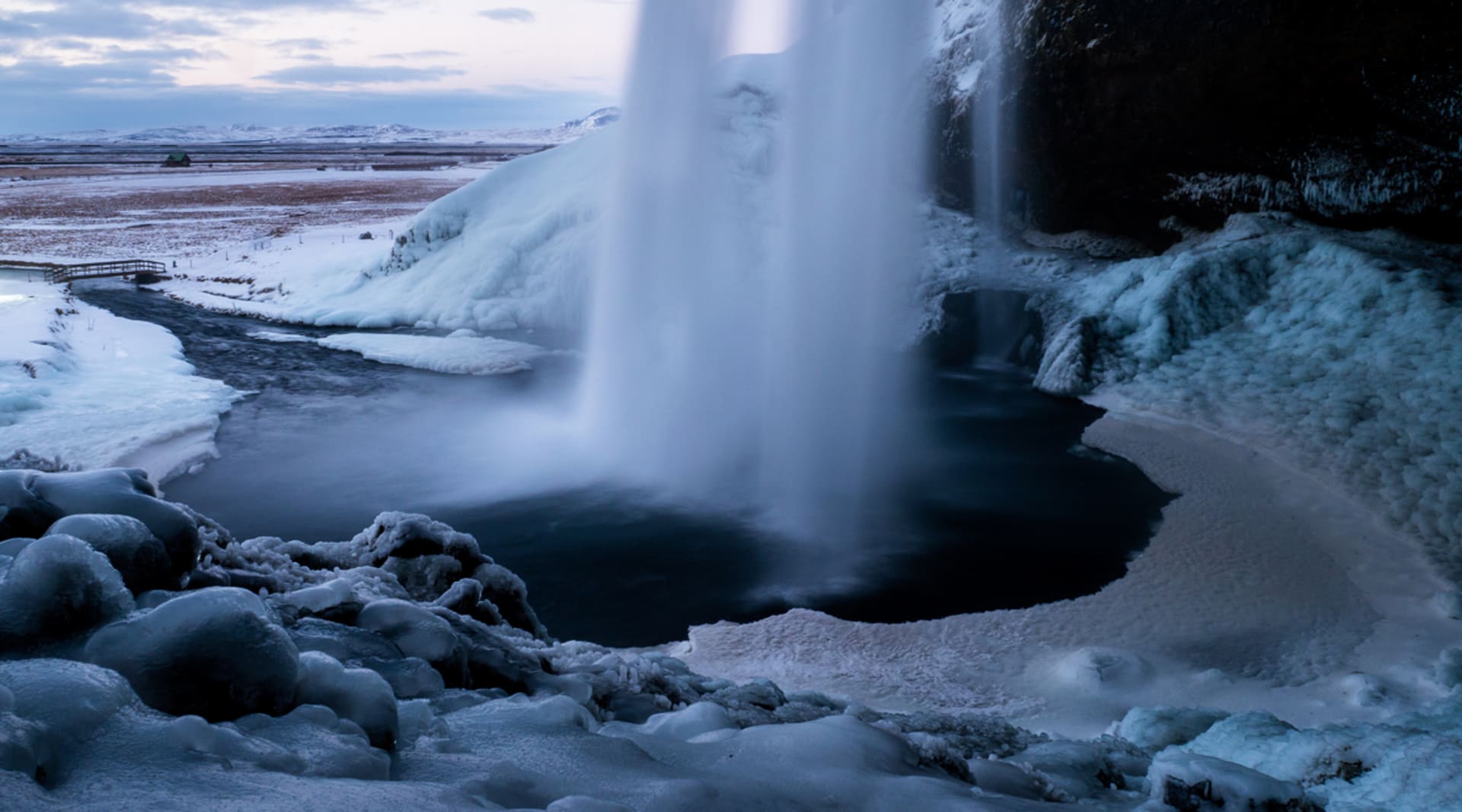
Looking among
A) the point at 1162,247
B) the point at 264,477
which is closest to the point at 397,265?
the point at 264,477

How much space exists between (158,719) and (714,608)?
6.69 metres

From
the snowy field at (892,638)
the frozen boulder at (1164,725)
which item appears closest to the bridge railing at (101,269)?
the snowy field at (892,638)

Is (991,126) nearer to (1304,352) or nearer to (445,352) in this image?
(1304,352)

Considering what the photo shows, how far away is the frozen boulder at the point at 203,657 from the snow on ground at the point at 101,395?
9.95m

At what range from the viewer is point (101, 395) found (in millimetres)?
15750

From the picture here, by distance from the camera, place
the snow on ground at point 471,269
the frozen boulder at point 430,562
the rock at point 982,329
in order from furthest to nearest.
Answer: the snow on ground at point 471,269 < the rock at point 982,329 < the frozen boulder at point 430,562

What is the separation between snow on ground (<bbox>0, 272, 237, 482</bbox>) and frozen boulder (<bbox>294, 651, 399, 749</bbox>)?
396 inches

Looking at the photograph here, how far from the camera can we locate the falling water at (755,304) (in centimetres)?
1379

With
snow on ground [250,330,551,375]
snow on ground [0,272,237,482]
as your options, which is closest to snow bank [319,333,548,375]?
snow on ground [250,330,551,375]

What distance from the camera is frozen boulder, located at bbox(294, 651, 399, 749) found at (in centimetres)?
317

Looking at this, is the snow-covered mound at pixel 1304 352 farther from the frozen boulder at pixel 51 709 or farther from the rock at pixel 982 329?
the frozen boulder at pixel 51 709

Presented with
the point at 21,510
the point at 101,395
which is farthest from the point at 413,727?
the point at 101,395

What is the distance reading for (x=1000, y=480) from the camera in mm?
13016

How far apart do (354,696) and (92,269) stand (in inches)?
1307
